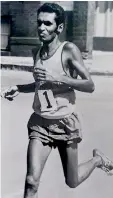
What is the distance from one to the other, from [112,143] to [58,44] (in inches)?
30.8

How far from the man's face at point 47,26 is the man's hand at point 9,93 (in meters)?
0.35

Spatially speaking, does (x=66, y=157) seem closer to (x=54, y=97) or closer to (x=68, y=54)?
(x=54, y=97)

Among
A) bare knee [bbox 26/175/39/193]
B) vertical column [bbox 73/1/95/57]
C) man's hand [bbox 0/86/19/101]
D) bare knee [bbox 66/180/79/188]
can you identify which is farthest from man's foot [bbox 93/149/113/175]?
vertical column [bbox 73/1/95/57]

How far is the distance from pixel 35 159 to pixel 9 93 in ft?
1.42

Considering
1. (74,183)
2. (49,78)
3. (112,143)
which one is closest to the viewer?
(49,78)

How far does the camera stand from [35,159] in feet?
7.43

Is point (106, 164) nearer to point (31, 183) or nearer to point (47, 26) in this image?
point (31, 183)

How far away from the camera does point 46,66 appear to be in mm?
2338

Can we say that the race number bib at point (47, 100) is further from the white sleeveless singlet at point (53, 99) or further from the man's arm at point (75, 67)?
the man's arm at point (75, 67)

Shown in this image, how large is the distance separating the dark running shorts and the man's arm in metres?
0.19

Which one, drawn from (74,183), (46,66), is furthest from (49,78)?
(74,183)

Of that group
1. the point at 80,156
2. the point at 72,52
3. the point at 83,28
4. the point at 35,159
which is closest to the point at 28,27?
the point at 83,28

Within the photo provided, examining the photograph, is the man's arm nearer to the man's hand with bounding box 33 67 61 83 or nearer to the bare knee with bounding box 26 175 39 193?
the man's hand with bounding box 33 67 61 83

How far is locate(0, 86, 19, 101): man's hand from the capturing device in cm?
241
